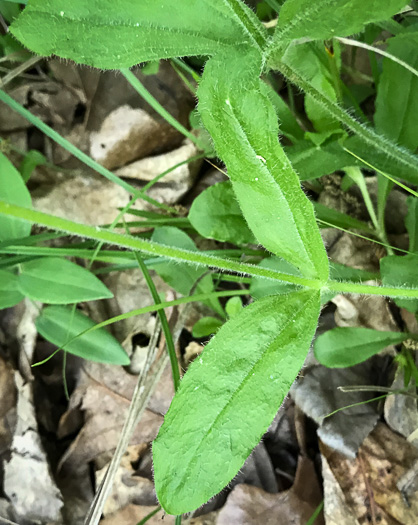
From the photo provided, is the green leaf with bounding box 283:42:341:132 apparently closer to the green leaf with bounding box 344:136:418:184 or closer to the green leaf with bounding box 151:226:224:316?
the green leaf with bounding box 344:136:418:184

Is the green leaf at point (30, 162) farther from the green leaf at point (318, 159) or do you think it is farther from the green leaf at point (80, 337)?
the green leaf at point (318, 159)

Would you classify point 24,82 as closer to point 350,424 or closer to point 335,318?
point 335,318

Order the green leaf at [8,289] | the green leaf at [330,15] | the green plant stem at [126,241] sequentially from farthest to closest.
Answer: the green leaf at [8,289] < the green leaf at [330,15] < the green plant stem at [126,241]

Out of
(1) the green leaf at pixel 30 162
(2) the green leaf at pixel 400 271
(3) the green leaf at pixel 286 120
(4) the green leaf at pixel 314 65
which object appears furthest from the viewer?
(1) the green leaf at pixel 30 162

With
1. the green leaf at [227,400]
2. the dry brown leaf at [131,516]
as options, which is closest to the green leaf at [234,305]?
the green leaf at [227,400]

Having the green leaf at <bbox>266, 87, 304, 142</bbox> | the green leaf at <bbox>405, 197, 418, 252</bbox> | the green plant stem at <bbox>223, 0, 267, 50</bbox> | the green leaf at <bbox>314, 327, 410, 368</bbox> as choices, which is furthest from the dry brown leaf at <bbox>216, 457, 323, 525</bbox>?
the green plant stem at <bbox>223, 0, 267, 50</bbox>

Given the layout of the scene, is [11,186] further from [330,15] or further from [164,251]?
[330,15]
